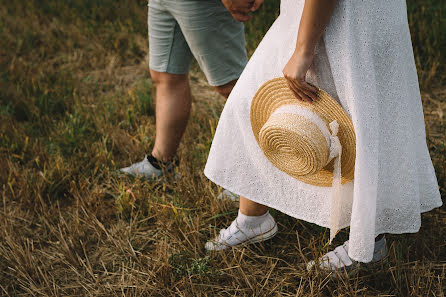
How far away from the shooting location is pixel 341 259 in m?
1.78

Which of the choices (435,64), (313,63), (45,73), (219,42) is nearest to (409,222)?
(313,63)

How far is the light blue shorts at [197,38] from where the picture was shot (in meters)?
1.99

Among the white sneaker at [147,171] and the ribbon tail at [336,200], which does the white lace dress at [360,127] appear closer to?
the ribbon tail at [336,200]

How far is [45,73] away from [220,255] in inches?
101

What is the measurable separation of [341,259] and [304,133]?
635mm

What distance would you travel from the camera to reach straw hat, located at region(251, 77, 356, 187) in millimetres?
1421

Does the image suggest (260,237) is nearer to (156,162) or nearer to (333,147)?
(333,147)

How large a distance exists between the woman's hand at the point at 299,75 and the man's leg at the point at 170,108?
0.99 meters

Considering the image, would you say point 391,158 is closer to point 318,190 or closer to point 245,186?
point 318,190

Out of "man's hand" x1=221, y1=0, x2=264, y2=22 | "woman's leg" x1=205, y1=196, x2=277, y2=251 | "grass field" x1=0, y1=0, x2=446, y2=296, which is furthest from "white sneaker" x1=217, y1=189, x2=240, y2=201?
"man's hand" x1=221, y1=0, x2=264, y2=22

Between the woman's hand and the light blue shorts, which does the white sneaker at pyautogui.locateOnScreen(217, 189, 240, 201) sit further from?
the woman's hand

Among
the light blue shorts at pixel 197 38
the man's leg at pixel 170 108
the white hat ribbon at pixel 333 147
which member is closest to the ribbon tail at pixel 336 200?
the white hat ribbon at pixel 333 147

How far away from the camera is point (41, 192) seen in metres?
2.42

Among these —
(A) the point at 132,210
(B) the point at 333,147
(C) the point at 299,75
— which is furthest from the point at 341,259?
(A) the point at 132,210
